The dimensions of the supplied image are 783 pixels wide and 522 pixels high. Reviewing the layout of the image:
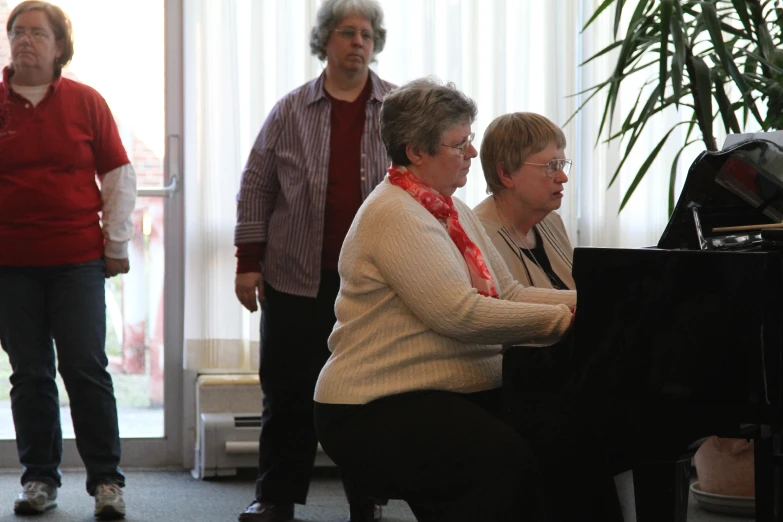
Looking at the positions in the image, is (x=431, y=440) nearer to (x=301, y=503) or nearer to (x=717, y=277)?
(x=717, y=277)

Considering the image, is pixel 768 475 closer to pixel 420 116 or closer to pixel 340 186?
pixel 420 116

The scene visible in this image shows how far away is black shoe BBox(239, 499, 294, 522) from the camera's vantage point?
3.00m

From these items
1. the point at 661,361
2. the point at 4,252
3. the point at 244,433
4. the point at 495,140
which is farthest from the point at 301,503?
the point at 661,361

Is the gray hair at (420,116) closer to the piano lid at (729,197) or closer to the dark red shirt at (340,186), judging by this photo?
the piano lid at (729,197)

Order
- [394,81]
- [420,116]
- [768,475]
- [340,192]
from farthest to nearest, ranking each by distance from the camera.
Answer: [394,81], [340,192], [420,116], [768,475]

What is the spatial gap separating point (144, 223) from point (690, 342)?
2.57 metres

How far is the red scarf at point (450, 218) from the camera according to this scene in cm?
198

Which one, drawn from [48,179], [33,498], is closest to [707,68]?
[48,179]

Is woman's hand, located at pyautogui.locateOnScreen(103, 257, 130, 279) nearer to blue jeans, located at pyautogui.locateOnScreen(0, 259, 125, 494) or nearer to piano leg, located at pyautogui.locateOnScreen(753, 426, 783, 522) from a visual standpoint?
blue jeans, located at pyautogui.locateOnScreen(0, 259, 125, 494)

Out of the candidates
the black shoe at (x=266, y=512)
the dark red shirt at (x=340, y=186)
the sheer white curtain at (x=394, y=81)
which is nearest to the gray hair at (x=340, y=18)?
the dark red shirt at (x=340, y=186)

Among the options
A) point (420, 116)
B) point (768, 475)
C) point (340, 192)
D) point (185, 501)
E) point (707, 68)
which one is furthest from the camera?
point (185, 501)

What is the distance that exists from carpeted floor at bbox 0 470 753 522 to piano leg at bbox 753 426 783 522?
1.58 meters

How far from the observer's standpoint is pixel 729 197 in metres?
1.92

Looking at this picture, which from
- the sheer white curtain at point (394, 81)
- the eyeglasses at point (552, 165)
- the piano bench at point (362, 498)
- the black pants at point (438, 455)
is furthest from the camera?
the sheer white curtain at point (394, 81)
